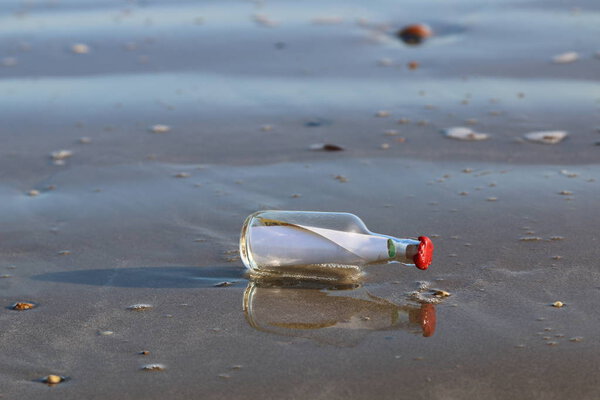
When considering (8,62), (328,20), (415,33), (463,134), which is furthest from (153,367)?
(328,20)

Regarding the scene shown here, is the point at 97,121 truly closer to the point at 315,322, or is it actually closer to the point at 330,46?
the point at 330,46

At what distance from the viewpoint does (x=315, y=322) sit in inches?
91.7

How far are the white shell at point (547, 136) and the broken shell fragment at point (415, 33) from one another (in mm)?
2180

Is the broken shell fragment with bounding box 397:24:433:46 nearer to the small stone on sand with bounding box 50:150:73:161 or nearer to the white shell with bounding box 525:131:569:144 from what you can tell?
the white shell with bounding box 525:131:569:144

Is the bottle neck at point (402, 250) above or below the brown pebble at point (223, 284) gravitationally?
above

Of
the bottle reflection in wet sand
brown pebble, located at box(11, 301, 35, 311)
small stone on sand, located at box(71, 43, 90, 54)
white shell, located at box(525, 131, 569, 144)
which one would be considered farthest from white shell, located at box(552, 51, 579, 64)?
brown pebble, located at box(11, 301, 35, 311)

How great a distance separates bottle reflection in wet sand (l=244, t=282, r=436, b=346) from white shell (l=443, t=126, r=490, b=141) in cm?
179

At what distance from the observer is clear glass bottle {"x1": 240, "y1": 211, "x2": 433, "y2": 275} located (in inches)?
99.7

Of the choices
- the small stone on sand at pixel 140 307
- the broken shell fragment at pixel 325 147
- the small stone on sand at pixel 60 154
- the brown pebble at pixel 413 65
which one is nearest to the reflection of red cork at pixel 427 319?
the small stone on sand at pixel 140 307

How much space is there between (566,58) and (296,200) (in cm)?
284

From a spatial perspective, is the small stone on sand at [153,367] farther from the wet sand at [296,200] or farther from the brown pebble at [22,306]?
the brown pebble at [22,306]

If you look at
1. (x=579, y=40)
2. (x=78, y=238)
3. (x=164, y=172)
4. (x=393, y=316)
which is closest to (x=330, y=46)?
(x=579, y=40)

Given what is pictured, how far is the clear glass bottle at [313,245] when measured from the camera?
2.53m

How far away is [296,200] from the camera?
11.1ft
